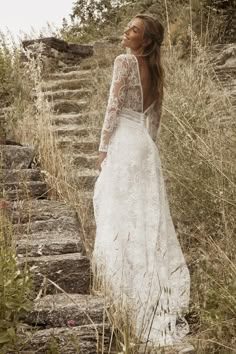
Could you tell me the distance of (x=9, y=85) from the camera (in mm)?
8312

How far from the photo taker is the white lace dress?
387 centimetres

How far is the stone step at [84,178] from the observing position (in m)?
5.69

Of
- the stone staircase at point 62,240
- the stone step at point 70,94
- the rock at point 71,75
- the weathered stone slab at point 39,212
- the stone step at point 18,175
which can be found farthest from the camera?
the rock at point 71,75

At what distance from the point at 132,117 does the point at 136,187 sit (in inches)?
16.7

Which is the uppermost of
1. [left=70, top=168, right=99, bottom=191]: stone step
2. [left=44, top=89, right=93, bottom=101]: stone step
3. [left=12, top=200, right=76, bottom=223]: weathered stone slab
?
[left=44, top=89, right=93, bottom=101]: stone step

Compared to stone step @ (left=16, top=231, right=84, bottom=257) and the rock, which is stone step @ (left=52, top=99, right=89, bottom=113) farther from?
stone step @ (left=16, top=231, right=84, bottom=257)

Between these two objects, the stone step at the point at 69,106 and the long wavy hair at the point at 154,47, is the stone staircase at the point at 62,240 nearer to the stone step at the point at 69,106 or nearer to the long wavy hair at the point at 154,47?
the stone step at the point at 69,106

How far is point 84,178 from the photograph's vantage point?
6039 millimetres

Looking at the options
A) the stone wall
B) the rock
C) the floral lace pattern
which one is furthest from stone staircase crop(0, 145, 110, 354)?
the stone wall

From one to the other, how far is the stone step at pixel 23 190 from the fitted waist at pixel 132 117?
0.93 m

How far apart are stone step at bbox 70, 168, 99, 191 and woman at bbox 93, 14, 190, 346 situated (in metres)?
1.56

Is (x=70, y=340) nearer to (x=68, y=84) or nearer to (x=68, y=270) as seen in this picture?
(x=68, y=270)

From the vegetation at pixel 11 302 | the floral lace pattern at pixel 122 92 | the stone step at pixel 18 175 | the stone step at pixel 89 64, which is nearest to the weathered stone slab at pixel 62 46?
the stone step at pixel 89 64

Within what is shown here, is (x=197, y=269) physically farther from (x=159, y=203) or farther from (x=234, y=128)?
(x=234, y=128)
